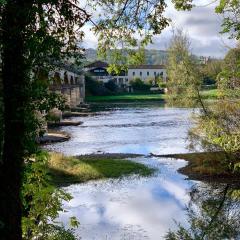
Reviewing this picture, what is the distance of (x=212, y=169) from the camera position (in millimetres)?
32781

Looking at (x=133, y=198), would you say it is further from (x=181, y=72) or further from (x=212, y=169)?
(x=181, y=72)

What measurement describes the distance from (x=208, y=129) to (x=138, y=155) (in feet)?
40.4

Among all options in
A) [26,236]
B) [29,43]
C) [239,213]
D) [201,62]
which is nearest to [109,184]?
[239,213]

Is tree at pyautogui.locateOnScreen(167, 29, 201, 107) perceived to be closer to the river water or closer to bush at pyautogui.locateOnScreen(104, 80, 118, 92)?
the river water

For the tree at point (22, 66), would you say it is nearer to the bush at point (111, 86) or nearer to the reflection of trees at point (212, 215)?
the reflection of trees at point (212, 215)

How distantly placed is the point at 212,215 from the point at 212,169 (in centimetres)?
939

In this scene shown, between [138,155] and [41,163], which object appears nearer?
[41,163]

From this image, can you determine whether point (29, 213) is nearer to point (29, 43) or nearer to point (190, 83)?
point (29, 43)

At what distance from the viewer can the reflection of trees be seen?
20344 mm

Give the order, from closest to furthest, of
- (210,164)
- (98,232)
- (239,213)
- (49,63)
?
(49,63), (98,232), (239,213), (210,164)

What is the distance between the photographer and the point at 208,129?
29.5m

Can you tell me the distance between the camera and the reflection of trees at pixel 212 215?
20.3 m

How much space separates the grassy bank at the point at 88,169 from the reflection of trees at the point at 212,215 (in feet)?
18.7

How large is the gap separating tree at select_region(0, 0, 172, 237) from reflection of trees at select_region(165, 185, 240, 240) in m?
11.7
